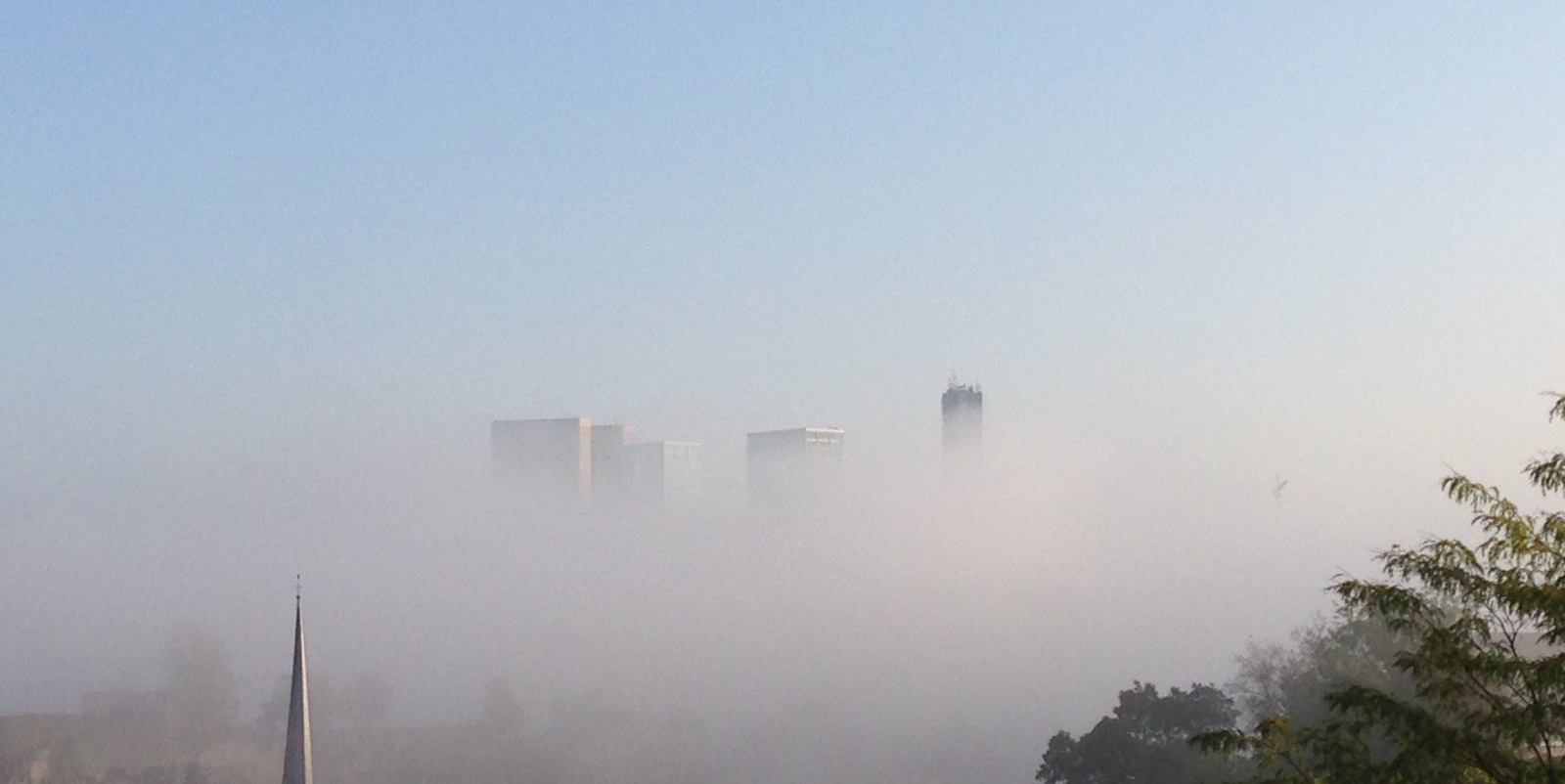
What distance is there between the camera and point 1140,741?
116500 mm

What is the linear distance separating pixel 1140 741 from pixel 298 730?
5594cm

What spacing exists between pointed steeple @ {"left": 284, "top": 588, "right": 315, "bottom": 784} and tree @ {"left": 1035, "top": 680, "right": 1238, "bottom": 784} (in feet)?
162

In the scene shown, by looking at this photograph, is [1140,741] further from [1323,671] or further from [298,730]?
[298,730]

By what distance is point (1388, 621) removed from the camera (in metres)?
33.6

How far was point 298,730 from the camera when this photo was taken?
129625mm

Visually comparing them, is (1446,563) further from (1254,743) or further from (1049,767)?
(1049,767)

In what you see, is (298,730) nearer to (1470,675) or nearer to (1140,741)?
(1140,741)

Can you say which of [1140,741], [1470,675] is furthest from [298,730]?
[1470,675]

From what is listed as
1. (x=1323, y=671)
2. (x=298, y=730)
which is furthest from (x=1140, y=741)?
(x=298, y=730)

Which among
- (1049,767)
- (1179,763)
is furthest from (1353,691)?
(1049,767)

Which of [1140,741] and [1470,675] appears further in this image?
[1140,741]

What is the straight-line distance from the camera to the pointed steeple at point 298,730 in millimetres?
129500

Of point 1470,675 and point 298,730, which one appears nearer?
point 1470,675

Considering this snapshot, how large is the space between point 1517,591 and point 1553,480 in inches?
101
